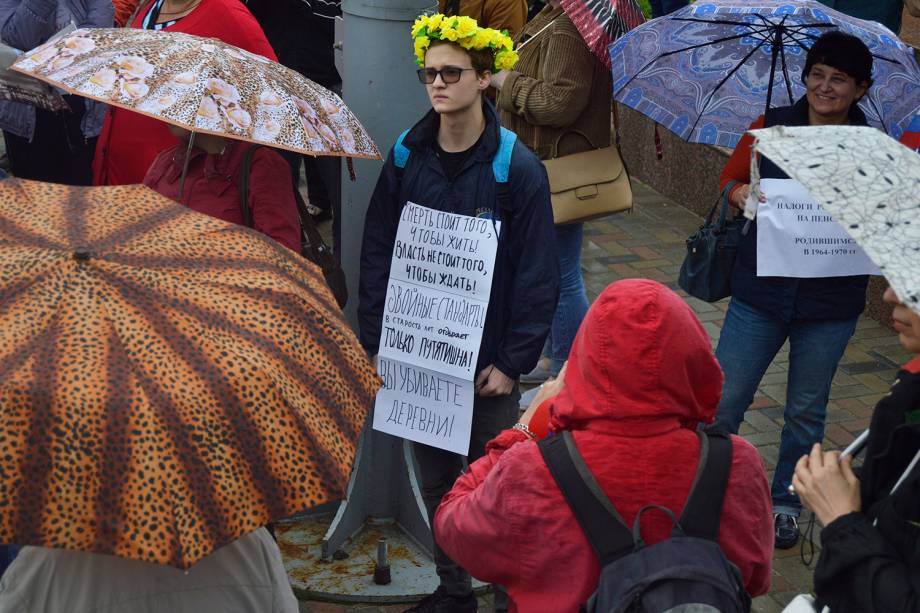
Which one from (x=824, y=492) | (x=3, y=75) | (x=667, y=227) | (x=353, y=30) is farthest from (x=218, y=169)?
(x=667, y=227)

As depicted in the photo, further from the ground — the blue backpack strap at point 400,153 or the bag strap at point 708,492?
the blue backpack strap at point 400,153

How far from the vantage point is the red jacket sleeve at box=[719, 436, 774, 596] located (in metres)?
2.48

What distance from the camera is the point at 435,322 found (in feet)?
13.3

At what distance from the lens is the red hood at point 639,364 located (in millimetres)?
2410

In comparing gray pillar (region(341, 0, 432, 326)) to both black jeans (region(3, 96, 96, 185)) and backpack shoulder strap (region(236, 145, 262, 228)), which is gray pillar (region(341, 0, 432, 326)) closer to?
backpack shoulder strap (region(236, 145, 262, 228))

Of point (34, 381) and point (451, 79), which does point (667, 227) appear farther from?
point (34, 381)

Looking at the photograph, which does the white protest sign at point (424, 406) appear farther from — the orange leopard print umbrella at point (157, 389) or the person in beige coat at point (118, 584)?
the person in beige coat at point (118, 584)

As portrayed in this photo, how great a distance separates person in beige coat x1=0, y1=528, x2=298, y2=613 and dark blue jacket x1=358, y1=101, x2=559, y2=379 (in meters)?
1.71

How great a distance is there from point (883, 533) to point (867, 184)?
686 mm

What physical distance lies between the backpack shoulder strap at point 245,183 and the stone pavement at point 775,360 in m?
1.49

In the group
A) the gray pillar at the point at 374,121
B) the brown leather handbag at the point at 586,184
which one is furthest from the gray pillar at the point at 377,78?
the brown leather handbag at the point at 586,184

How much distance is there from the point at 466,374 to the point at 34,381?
217cm

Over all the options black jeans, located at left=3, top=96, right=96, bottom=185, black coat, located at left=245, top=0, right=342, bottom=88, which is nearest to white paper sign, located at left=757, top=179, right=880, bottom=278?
black coat, located at left=245, top=0, right=342, bottom=88

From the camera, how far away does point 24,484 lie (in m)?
1.93
